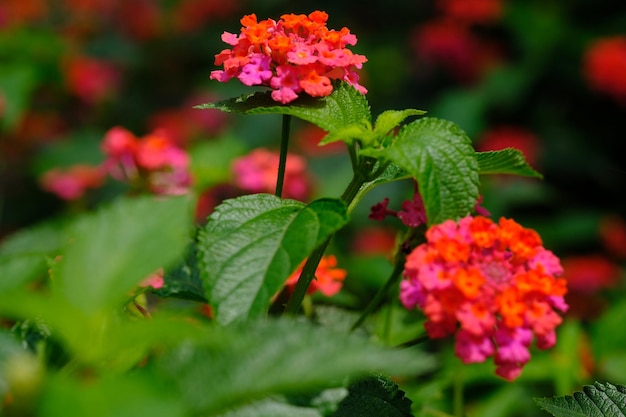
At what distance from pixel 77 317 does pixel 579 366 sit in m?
0.99

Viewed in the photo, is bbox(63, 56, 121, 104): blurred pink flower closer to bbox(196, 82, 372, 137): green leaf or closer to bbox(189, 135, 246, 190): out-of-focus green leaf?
bbox(189, 135, 246, 190): out-of-focus green leaf

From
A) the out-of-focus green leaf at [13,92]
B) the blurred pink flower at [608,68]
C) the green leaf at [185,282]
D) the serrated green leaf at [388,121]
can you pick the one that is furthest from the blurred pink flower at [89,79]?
the serrated green leaf at [388,121]

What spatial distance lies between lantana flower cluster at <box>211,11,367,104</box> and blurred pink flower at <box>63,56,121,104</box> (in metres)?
1.83

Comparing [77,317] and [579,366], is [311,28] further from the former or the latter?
[579,366]

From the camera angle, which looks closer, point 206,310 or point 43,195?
point 206,310

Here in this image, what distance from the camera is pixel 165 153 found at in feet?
3.92

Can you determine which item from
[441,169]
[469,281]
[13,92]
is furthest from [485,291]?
[13,92]

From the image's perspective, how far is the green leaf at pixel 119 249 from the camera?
0.44 metres

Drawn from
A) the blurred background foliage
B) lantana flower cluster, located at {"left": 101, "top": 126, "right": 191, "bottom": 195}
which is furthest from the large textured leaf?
the blurred background foliage

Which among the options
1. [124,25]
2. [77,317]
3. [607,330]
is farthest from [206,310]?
[124,25]

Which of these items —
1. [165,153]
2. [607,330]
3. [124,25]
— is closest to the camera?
[165,153]

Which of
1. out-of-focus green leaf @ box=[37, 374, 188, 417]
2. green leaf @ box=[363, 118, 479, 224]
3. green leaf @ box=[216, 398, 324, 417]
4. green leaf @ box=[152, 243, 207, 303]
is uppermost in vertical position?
green leaf @ box=[363, 118, 479, 224]

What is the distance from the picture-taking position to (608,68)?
2.36 metres

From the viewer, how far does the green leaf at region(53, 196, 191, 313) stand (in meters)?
0.44
